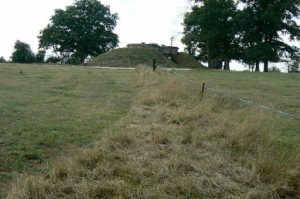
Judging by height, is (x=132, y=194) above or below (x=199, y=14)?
below

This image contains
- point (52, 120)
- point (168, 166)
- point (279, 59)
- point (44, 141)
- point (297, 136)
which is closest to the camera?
point (168, 166)

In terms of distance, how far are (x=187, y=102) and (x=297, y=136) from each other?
3.28 metres

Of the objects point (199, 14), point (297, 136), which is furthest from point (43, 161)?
point (199, 14)

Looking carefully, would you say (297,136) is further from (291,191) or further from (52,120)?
(52,120)

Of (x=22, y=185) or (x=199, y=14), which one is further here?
(x=199, y=14)

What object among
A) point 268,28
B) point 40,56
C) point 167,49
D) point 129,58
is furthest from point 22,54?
point 268,28

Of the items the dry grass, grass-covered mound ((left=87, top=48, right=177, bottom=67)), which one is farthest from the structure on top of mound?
the dry grass

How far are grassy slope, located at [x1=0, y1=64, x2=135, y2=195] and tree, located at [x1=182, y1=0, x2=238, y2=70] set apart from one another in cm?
3430

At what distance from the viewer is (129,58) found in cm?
4228

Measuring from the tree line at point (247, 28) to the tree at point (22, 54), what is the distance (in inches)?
952

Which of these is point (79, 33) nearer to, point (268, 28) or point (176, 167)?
point (268, 28)

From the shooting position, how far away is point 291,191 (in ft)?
16.3

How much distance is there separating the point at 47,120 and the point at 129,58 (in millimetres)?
33823

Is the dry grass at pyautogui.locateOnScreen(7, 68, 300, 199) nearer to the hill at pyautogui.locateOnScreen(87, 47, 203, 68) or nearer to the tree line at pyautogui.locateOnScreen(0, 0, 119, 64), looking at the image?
the hill at pyautogui.locateOnScreen(87, 47, 203, 68)
